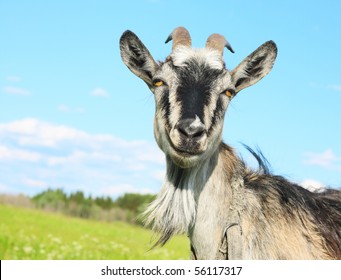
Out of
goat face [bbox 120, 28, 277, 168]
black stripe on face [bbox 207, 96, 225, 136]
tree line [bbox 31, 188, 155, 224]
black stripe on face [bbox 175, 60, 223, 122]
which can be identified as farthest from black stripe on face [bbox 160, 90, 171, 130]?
tree line [bbox 31, 188, 155, 224]

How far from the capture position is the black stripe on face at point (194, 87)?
17.6 ft

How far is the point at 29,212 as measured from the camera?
3241 cm

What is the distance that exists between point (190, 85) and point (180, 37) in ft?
3.52

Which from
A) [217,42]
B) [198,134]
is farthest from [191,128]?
[217,42]

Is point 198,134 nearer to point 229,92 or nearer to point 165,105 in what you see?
point 165,105

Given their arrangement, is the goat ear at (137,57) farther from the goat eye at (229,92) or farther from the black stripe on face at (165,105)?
the goat eye at (229,92)

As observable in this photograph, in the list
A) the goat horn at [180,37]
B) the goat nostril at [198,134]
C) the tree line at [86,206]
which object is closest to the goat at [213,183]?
the goat nostril at [198,134]

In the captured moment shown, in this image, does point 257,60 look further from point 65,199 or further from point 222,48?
point 65,199

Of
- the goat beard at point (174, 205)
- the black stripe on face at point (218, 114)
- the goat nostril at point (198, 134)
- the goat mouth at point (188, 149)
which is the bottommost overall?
the goat beard at point (174, 205)

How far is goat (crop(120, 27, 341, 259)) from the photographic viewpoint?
5464 millimetres

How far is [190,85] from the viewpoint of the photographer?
5.64 metres

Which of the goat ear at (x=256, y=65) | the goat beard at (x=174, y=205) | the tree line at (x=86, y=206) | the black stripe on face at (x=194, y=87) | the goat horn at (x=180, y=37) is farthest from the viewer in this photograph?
the tree line at (x=86, y=206)

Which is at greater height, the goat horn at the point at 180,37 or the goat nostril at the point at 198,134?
the goat horn at the point at 180,37

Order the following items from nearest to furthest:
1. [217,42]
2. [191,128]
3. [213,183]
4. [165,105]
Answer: [191,128] < [165,105] < [213,183] < [217,42]
